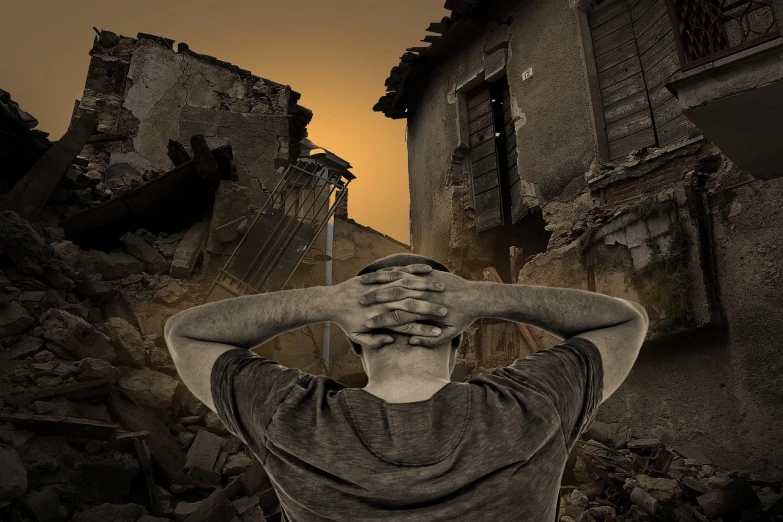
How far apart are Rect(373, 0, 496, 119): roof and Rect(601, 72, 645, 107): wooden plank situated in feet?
9.96

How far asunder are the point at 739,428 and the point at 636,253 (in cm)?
213

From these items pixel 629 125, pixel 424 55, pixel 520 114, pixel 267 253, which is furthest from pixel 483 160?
pixel 267 253

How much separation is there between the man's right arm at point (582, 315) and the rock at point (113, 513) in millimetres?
3633

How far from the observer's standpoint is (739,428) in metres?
5.26

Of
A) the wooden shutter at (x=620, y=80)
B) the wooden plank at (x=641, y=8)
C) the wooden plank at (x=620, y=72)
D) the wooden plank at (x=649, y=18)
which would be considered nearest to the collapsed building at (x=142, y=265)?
the wooden shutter at (x=620, y=80)

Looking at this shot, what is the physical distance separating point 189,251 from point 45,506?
405cm

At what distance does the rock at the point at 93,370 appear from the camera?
441cm

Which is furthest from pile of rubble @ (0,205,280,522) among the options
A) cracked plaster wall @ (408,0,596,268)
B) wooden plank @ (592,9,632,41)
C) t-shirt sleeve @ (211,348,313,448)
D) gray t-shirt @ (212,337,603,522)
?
wooden plank @ (592,9,632,41)

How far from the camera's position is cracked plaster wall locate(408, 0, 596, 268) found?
795cm

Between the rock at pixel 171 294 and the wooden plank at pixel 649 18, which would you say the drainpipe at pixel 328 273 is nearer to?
the rock at pixel 171 294

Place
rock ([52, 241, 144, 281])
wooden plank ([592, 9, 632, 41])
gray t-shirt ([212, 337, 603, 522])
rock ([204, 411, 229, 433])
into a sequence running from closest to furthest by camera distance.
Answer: gray t-shirt ([212, 337, 603, 522]), rock ([204, 411, 229, 433]), rock ([52, 241, 144, 281]), wooden plank ([592, 9, 632, 41])

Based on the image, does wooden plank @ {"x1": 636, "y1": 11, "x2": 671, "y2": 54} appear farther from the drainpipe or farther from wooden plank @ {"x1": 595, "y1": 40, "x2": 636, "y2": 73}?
the drainpipe

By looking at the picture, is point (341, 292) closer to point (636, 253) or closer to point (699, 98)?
point (699, 98)

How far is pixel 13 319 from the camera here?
15.1 feet
